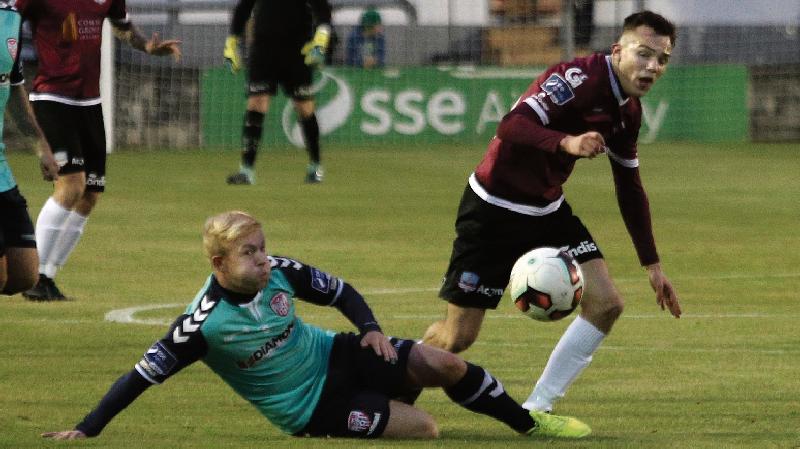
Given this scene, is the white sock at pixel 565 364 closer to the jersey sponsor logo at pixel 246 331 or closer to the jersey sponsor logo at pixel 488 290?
the jersey sponsor logo at pixel 488 290

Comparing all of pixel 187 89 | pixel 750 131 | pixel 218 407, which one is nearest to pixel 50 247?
pixel 218 407

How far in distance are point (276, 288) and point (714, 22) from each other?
22943mm

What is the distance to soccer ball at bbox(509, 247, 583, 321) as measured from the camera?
23.4 ft

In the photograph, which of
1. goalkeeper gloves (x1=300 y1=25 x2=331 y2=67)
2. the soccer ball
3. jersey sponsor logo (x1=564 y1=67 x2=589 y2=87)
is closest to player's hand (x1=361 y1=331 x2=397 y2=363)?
the soccer ball

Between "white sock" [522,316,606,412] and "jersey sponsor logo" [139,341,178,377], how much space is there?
174 cm

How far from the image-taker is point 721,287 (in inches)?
498

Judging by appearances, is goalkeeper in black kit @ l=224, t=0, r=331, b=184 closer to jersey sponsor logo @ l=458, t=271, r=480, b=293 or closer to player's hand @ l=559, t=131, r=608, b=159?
jersey sponsor logo @ l=458, t=271, r=480, b=293

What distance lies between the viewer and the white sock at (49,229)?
11.4 meters

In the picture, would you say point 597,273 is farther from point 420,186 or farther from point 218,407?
point 420,186

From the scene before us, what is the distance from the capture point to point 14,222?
828 cm

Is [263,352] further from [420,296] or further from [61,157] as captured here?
[420,296]

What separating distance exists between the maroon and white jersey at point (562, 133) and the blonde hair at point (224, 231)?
1.27m

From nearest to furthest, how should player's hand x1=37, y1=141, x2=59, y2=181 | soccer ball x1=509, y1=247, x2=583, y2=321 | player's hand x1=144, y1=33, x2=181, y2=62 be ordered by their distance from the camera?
1. soccer ball x1=509, y1=247, x2=583, y2=321
2. player's hand x1=37, y1=141, x2=59, y2=181
3. player's hand x1=144, y1=33, x2=181, y2=62

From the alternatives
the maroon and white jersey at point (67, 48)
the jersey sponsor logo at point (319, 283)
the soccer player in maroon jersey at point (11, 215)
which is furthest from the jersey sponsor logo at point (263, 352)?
the maroon and white jersey at point (67, 48)
